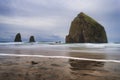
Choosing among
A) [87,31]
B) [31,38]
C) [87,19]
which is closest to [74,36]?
[87,31]

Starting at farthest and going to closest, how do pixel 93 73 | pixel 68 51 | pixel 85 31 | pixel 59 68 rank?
1. pixel 85 31
2. pixel 68 51
3. pixel 59 68
4. pixel 93 73

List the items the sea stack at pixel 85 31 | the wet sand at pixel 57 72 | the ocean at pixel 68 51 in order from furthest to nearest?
the sea stack at pixel 85 31, the ocean at pixel 68 51, the wet sand at pixel 57 72

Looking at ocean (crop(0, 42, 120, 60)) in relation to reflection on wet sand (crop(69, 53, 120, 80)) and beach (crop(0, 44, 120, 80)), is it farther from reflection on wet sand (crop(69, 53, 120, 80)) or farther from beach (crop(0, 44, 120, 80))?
reflection on wet sand (crop(69, 53, 120, 80))

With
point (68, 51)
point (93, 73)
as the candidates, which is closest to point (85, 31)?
point (68, 51)

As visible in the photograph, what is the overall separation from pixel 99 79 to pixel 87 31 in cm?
4394

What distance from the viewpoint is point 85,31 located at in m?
45.8

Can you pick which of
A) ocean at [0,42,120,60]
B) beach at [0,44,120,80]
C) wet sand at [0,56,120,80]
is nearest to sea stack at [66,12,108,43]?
ocean at [0,42,120,60]

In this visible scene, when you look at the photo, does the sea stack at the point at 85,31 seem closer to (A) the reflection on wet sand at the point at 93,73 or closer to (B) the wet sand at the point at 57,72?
(A) the reflection on wet sand at the point at 93,73

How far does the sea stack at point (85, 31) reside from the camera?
45.1 meters

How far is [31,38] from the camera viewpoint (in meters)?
63.5

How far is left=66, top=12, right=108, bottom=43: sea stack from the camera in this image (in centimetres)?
4508

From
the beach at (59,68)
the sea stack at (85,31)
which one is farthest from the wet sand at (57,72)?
the sea stack at (85,31)

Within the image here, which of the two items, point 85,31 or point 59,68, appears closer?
point 59,68

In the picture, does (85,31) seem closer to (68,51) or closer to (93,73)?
(68,51)
